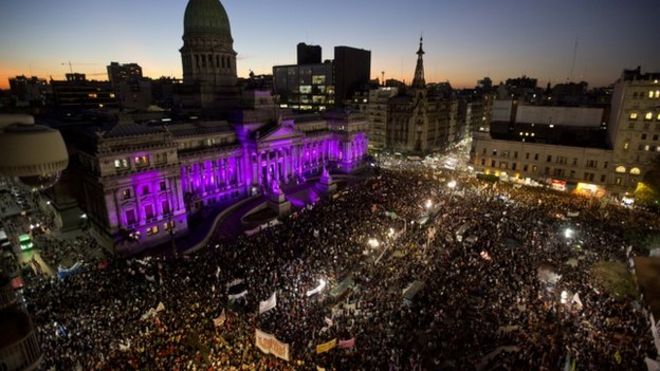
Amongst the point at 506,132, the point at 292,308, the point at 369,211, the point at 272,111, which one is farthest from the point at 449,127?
the point at 292,308

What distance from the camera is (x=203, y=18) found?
196 ft

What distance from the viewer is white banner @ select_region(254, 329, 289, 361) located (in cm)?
1734

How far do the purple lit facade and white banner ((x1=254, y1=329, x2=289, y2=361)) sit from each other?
20839 millimetres

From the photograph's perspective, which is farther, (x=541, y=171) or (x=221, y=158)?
(x=541, y=171)

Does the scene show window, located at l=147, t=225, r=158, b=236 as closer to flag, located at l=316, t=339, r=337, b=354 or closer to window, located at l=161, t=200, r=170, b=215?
window, located at l=161, t=200, r=170, b=215

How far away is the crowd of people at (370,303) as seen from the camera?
1830 cm

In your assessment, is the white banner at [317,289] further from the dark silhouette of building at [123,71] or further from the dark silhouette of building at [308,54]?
the dark silhouette of building at [123,71]

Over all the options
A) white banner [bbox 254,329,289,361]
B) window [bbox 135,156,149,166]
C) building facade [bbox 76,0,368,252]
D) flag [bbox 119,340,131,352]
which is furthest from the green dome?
white banner [bbox 254,329,289,361]

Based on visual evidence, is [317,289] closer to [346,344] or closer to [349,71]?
[346,344]

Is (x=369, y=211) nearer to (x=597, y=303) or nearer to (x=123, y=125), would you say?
(x=597, y=303)

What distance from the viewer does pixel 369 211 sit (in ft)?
129

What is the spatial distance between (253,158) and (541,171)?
45698 mm

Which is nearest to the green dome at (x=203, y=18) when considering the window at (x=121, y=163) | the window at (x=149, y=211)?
the window at (x=121, y=163)

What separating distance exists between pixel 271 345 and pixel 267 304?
3866mm
